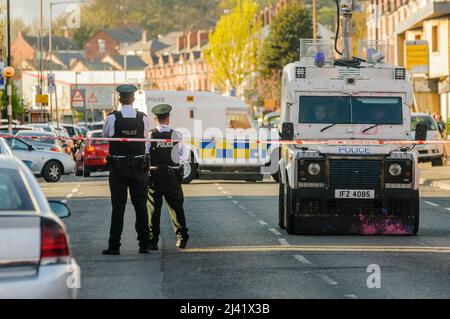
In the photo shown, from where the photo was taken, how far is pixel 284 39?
114438 mm

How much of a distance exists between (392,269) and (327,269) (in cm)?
71

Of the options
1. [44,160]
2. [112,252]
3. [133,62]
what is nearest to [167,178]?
[112,252]

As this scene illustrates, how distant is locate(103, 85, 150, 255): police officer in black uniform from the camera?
1571cm

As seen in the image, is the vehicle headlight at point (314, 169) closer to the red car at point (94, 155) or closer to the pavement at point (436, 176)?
the pavement at point (436, 176)

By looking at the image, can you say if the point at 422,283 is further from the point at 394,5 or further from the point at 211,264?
the point at 394,5

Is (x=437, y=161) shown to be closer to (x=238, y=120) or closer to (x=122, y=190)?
(x=238, y=120)

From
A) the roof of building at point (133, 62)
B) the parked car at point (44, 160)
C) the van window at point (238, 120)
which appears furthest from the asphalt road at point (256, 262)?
the roof of building at point (133, 62)

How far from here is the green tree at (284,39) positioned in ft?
374

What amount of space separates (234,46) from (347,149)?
94206 mm

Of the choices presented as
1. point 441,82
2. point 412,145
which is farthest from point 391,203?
point 441,82

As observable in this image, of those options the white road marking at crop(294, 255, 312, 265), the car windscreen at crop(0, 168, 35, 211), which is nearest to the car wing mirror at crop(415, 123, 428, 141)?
the white road marking at crop(294, 255, 312, 265)

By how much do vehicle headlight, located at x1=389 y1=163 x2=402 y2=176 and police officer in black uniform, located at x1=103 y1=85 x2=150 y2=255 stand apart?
14.0 ft

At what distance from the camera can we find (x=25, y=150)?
39.4m

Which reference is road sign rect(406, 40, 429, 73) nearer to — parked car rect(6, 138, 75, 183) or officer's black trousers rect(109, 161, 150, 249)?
parked car rect(6, 138, 75, 183)
